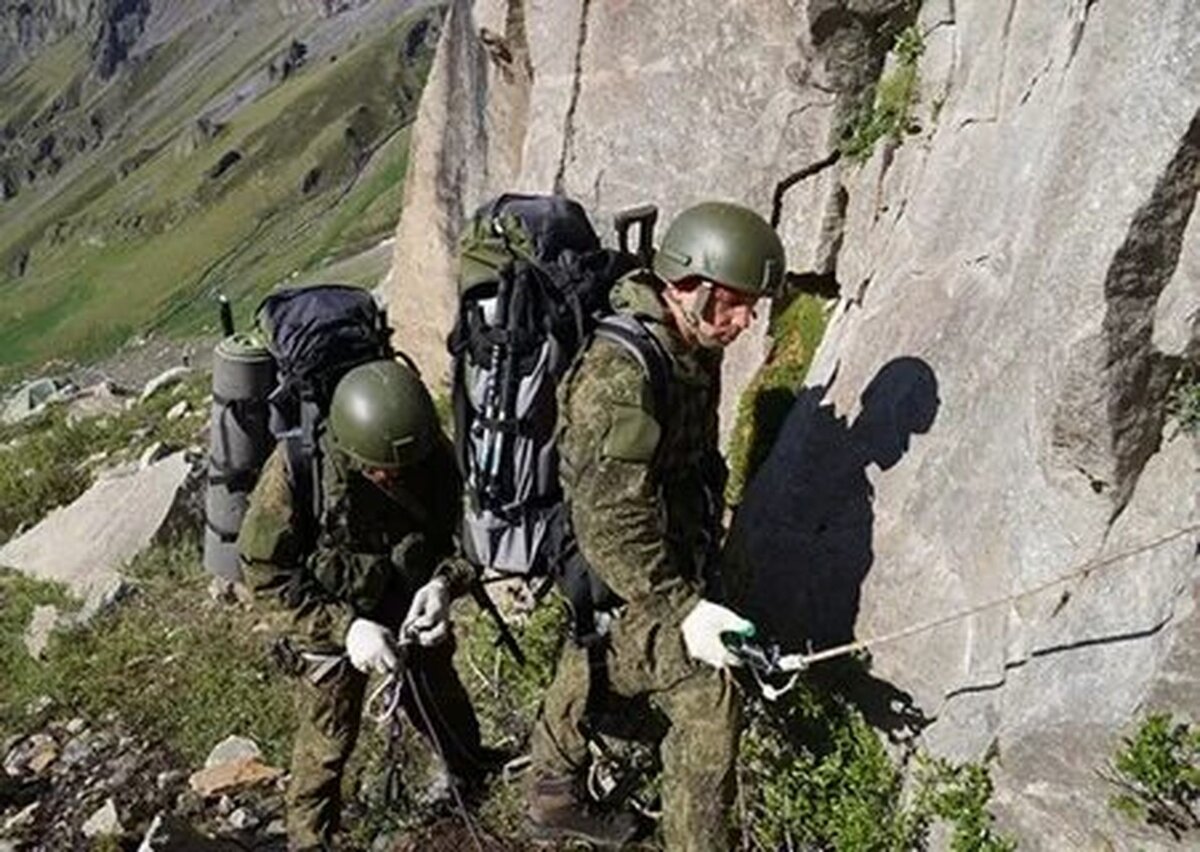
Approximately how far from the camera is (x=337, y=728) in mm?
8359

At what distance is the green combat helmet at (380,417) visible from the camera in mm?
7285

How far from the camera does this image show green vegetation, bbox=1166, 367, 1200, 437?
621cm

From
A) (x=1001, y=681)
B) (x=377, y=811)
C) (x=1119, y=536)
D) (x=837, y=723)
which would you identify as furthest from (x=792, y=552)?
(x=377, y=811)

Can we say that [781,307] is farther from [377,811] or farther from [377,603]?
[377,811]

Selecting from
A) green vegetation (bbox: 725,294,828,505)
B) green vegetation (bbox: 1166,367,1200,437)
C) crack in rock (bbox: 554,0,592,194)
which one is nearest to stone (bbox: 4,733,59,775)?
green vegetation (bbox: 725,294,828,505)

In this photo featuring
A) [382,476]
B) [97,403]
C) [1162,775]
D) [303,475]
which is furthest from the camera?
[97,403]

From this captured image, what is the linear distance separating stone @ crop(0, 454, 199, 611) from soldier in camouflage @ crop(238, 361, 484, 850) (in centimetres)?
580

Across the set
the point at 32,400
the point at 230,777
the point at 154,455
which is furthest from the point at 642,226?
the point at 32,400

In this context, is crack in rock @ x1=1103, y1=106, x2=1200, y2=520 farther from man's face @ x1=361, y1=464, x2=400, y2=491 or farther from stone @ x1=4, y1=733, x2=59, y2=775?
stone @ x1=4, y1=733, x2=59, y2=775

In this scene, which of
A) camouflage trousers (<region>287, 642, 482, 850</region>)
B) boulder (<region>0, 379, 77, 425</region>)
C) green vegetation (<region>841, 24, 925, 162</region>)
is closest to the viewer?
camouflage trousers (<region>287, 642, 482, 850</region>)

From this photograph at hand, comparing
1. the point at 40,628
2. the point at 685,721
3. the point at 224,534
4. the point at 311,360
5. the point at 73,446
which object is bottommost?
the point at 73,446

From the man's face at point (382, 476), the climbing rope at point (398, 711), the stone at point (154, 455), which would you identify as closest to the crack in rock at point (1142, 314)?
the man's face at point (382, 476)

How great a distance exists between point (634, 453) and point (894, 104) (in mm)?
4523

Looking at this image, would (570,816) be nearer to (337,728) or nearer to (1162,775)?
(337,728)
